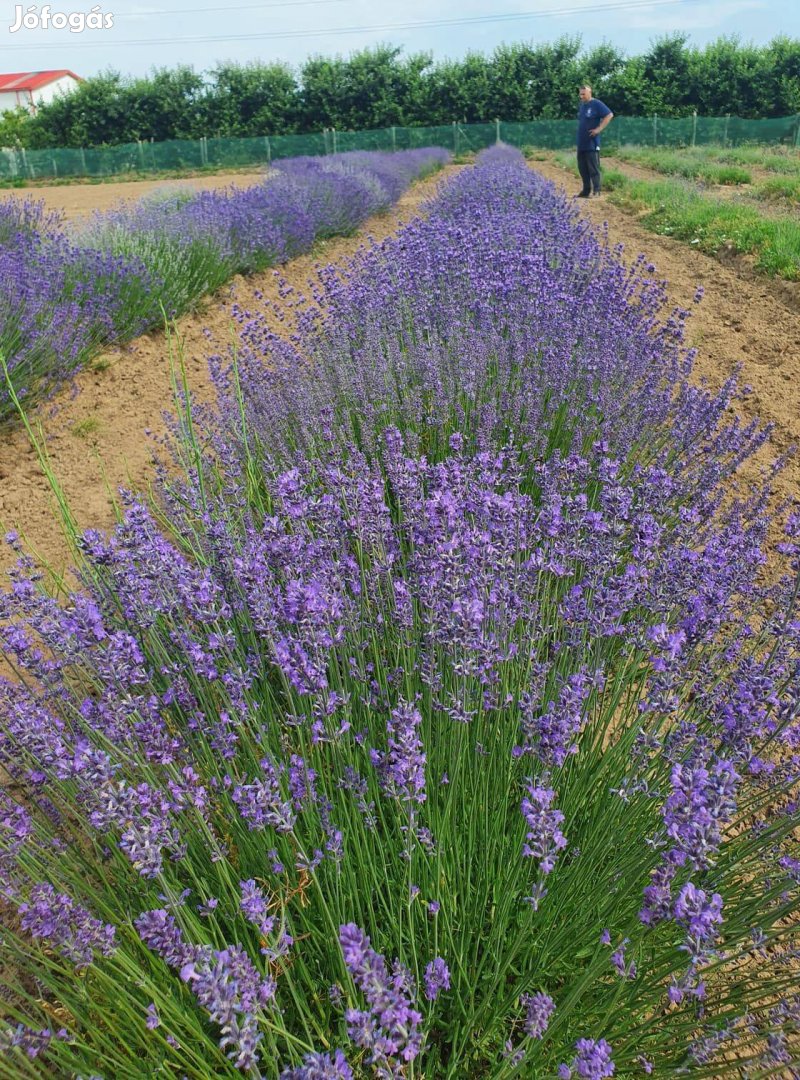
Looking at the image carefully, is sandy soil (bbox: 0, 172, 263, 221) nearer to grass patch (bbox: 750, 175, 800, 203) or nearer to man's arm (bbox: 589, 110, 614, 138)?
man's arm (bbox: 589, 110, 614, 138)

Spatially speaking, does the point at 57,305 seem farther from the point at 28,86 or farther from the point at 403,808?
the point at 28,86

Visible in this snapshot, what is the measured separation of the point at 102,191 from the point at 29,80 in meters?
42.6

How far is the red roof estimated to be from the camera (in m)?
55.4

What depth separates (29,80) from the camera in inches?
2229

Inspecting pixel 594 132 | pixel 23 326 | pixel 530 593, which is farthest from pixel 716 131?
pixel 530 593

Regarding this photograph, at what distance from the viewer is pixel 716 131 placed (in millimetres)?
26625

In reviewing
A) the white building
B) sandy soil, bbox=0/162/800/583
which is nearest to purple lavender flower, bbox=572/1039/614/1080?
sandy soil, bbox=0/162/800/583

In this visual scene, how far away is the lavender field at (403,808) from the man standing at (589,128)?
12212 millimetres

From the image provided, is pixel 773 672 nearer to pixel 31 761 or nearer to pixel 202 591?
pixel 202 591

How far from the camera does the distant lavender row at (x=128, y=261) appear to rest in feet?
18.3

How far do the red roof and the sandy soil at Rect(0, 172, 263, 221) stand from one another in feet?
116

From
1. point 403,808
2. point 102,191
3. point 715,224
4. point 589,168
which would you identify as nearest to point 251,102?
point 102,191

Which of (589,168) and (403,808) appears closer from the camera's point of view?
(403,808)

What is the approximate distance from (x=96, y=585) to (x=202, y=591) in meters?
0.94
